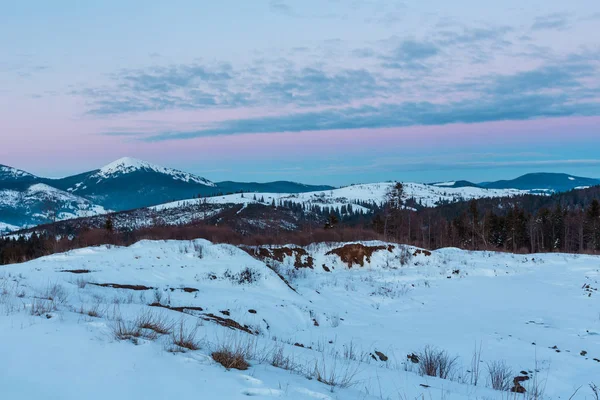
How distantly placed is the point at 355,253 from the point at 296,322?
1517 cm

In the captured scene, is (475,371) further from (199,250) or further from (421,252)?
(421,252)

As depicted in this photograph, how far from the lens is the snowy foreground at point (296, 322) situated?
3738mm

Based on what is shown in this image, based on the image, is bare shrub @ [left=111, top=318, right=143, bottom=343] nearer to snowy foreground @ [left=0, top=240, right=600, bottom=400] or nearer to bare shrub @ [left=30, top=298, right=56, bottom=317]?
snowy foreground @ [left=0, top=240, right=600, bottom=400]

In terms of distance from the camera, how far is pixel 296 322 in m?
11.4

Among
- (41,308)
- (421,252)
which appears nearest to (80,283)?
(41,308)

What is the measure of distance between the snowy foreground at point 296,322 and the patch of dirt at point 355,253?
83 mm

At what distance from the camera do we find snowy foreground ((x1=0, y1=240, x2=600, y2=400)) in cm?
374

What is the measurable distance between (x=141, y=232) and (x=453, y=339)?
25134mm

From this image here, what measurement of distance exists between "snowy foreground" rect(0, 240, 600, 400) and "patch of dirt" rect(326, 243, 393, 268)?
0.08m

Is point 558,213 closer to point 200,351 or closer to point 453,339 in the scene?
point 453,339

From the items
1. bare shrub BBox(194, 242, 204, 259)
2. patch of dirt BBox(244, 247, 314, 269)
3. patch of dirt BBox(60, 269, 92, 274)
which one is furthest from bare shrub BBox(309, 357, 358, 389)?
patch of dirt BBox(244, 247, 314, 269)

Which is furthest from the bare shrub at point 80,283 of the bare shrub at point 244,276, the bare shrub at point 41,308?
the bare shrub at point 244,276

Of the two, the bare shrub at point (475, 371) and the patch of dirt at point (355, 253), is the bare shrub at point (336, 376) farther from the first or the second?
the patch of dirt at point (355, 253)

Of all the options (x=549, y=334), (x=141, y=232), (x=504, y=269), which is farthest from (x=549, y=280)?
(x=141, y=232)
